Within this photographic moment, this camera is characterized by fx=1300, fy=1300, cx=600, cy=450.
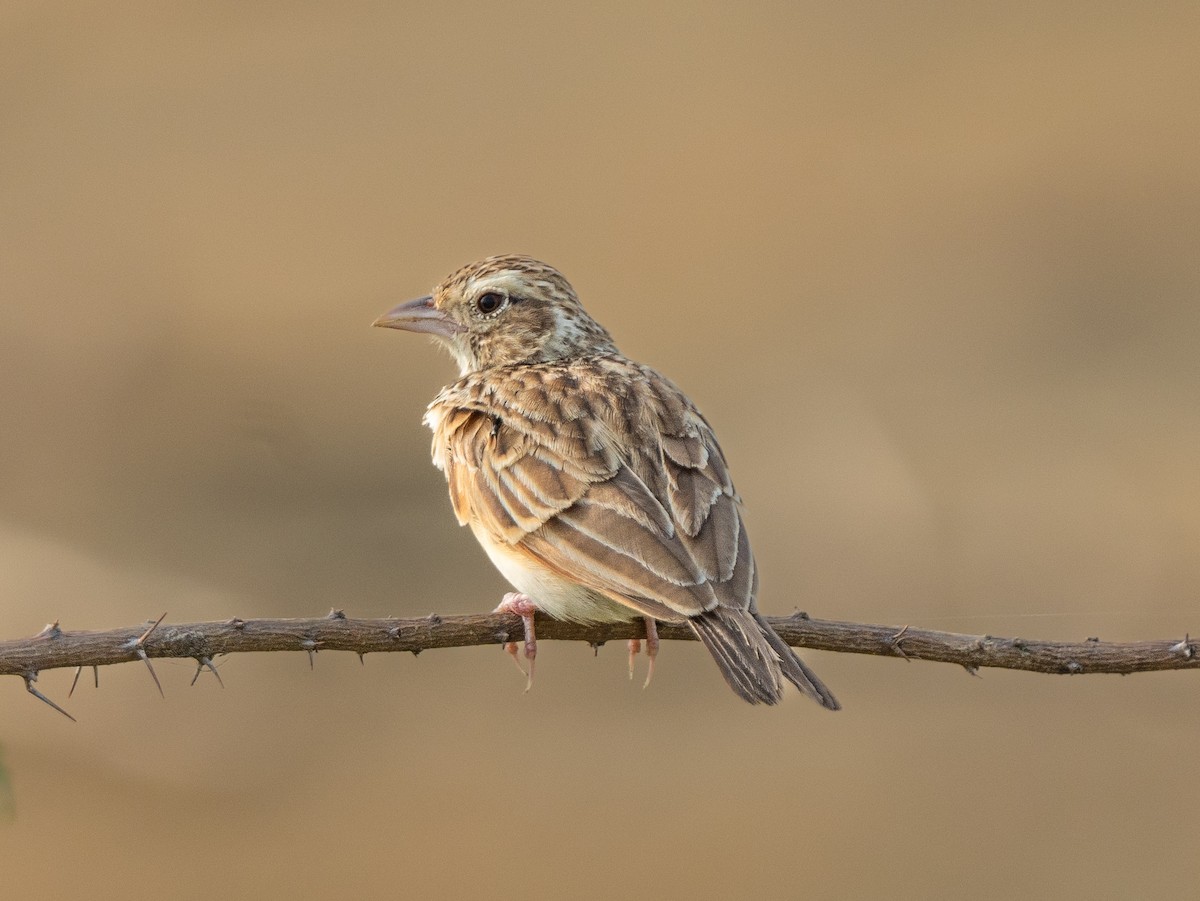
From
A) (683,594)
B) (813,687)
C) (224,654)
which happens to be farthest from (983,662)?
(224,654)

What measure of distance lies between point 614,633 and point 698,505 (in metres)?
0.47

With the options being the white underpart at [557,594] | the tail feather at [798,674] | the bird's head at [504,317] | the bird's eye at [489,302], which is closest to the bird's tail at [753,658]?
the tail feather at [798,674]

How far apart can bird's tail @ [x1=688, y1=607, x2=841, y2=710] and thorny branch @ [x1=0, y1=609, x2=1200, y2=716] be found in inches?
5.8

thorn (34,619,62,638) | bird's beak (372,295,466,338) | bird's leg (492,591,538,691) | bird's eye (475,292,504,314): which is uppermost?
bird's eye (475,292,504,314)

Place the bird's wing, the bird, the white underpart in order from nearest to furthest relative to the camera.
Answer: the bird
the bird's wing
the white underpart

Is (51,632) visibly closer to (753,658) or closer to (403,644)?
(403,644)

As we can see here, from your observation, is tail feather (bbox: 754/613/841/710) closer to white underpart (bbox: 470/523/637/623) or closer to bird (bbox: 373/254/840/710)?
bird (bbox: 373/254/840/710)

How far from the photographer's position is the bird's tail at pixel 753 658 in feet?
9.78

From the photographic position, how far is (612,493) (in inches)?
146

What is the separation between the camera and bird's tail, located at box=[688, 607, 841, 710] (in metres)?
2.98

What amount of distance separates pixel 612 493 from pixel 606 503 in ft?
0.16

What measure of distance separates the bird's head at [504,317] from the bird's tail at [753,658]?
2.02 meters

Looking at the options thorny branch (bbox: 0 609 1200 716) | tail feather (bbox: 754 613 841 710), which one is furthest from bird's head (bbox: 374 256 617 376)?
tail feather (bbox: 754 613 841 710)

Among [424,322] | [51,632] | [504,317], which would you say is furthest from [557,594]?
[424,322]
